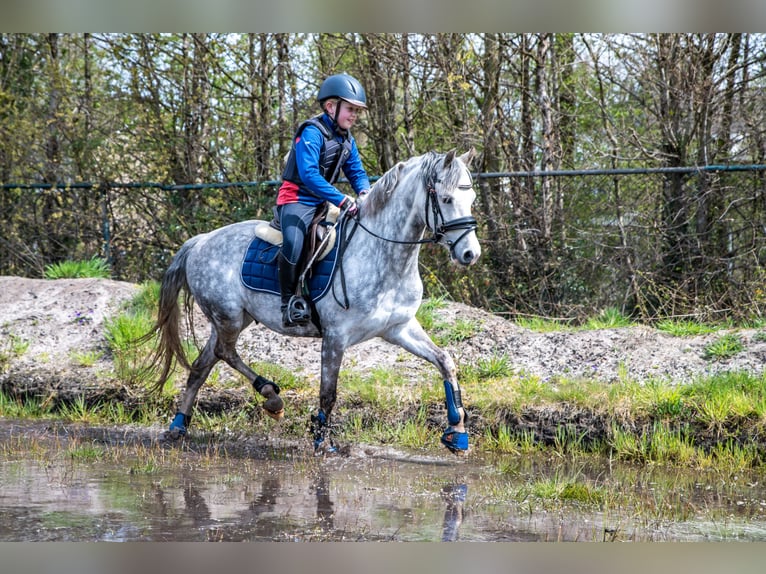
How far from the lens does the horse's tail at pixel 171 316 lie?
27.7 feet

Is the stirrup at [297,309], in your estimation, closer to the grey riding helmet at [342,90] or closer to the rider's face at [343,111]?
the rider's face at [343,111]

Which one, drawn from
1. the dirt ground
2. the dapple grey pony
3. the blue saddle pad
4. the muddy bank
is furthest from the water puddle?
the dirt ground

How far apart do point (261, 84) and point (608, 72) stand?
498 cm

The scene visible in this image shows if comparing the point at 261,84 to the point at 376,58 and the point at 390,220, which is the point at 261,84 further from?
the point at 390,220

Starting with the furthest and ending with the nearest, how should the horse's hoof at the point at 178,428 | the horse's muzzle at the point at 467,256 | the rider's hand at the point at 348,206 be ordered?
the horse's hoof at the point at 178,428 < the rider's hand at the point at 348,206 < the horse's muzzle at the point at 467,256

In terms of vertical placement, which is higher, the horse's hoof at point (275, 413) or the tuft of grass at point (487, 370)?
the tuft of grass at point (487, 370)

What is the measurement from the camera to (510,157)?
1250cm

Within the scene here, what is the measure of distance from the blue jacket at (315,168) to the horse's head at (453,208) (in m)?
0.81

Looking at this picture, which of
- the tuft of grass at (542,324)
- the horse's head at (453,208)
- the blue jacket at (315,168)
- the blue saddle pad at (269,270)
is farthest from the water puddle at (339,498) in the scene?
the tuft of grass at (542,324)

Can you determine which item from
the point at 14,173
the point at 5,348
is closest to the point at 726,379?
the point at 5,348

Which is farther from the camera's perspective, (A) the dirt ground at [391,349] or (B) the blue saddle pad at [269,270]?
(A) the dirt ground at [391,349]

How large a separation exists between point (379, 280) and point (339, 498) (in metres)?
1.87

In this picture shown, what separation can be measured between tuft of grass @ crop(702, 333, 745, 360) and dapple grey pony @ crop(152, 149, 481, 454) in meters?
3.18

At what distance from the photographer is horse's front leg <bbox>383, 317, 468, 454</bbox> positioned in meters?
7.33
